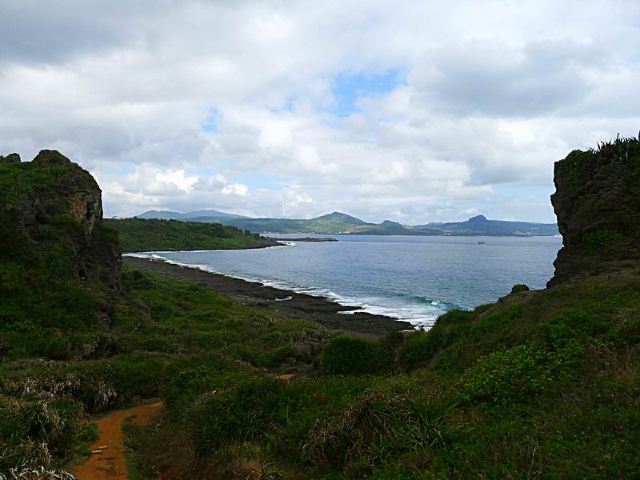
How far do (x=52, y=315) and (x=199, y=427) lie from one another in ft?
61.1

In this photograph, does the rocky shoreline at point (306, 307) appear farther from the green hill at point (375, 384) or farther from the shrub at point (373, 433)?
the shrub at point (373, 433)

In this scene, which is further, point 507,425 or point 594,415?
point 507,425

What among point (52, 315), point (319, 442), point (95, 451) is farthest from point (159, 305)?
point (319, 442)

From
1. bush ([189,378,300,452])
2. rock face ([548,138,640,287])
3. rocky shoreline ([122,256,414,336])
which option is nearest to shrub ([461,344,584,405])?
bush ([189,378,300,452])

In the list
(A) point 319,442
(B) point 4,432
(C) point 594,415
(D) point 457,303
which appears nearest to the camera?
(C) point 594,415

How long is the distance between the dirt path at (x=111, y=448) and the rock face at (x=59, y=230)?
45.3 ft

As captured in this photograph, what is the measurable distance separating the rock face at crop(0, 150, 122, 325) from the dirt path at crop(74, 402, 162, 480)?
45.3 ft

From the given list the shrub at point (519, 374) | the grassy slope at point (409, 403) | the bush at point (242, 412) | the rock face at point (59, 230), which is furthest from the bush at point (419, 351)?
the rock face at point (59, 230)

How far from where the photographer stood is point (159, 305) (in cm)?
4450

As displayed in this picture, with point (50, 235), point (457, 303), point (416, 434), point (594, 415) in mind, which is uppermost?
point (50, 235)

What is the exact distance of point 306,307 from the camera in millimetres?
65062

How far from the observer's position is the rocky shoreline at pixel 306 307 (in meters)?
52.1

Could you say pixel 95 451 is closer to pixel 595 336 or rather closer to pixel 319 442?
pixel 319 442

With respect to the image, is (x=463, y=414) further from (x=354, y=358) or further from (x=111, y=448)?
(x=111, y=448)
